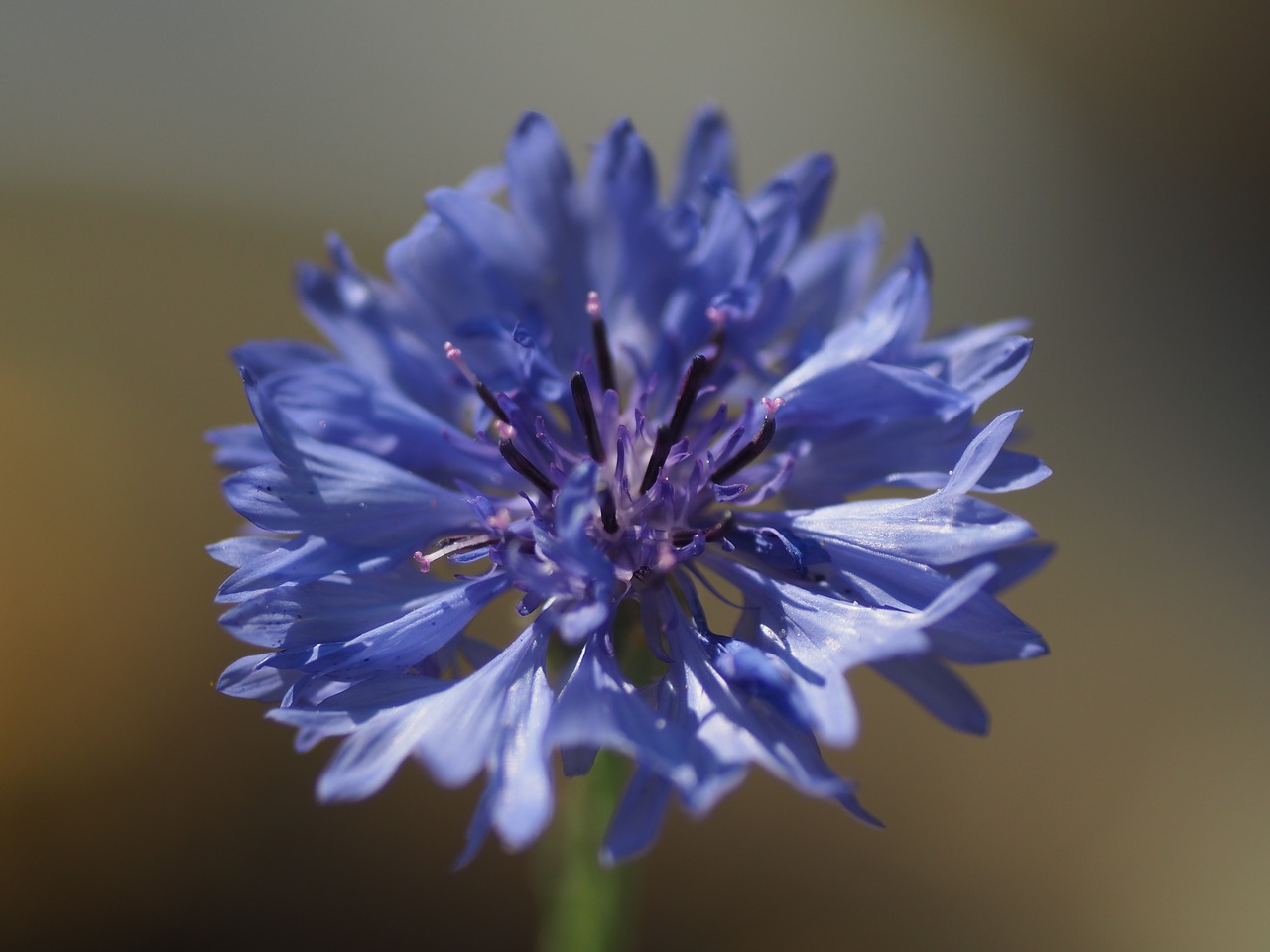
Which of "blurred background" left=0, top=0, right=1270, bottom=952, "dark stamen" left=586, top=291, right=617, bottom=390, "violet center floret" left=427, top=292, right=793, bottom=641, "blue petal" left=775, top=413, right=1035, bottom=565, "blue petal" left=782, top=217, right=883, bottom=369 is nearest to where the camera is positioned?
"blue petal" left=775, top=413, right=1035, bottom=565

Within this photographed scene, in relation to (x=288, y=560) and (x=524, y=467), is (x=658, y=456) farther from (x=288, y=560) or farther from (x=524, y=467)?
(x=288, y=560)

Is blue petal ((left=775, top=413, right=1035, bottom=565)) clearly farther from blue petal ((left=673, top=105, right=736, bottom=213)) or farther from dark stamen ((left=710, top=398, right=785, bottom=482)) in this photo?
blue petal ((left=673, top=105, right=736, bottom=213))

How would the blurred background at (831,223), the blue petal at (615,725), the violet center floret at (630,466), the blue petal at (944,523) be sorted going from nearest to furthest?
1. the blue petal at (615,725)
2. the blue petal at (944,523)
3. the violet center floret at (630,466)
4. the blurred background at (831,223)

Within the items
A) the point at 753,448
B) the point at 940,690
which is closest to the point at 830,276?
the point at 753,448

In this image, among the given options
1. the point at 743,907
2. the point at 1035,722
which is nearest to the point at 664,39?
the point at 1035,722

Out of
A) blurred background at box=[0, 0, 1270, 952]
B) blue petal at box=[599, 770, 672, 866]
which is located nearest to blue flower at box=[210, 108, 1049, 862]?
blue petal at box=[599, 770, 672, 866]

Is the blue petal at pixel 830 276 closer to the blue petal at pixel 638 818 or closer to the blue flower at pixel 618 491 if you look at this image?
the blue flower at pixel 618 491

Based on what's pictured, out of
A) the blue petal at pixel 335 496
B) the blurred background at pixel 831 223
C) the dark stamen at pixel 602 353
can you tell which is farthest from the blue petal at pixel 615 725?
the blurred background at pixel 831 223
